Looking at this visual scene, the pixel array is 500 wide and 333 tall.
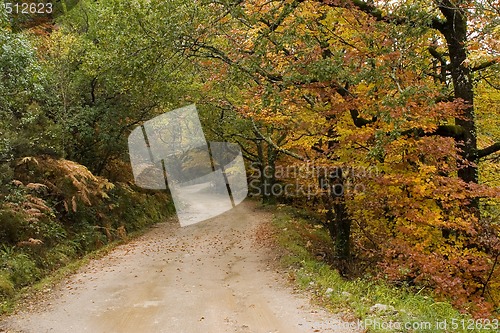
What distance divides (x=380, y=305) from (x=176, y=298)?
4142 millimetres

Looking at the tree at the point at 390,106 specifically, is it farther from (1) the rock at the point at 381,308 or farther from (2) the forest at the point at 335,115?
(1) the rock at the point at 381,308

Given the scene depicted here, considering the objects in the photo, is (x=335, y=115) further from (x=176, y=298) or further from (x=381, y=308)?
(x=176, y=298)

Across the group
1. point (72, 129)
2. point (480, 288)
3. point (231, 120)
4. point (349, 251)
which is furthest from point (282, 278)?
point (231, 120)

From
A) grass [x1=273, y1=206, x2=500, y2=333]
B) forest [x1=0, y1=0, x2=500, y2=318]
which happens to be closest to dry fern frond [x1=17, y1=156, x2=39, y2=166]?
forest [x1=0, y1=0, x2=500, y2=318]

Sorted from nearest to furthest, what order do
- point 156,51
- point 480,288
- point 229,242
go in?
point 156,51, point 480,288, point 229,242

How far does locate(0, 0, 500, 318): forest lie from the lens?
325 inches

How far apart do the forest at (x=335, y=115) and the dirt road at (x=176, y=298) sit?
1390 millimetres

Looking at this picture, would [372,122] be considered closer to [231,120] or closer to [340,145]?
[340,145]

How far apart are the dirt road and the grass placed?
0.48m

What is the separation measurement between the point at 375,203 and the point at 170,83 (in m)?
9.51

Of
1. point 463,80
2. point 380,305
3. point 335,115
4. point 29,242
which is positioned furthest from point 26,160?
point 463,80

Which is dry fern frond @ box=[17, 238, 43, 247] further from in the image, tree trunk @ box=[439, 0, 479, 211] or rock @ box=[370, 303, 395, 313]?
tree trunk @ box=[439, 0, 479, 211]

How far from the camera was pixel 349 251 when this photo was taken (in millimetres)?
11789

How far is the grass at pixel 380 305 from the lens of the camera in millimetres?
6191
